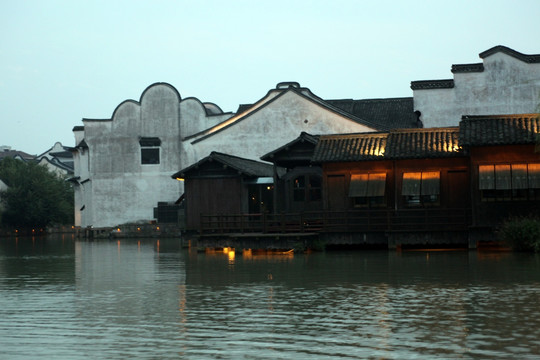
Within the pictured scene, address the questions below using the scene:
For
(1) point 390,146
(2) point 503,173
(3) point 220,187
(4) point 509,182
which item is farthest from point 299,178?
(4) point 509,182

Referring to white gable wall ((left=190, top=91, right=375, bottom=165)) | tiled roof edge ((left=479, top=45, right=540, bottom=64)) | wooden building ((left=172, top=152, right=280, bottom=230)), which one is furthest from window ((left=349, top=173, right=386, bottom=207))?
tiled roof edge ((left=479, top=45, right=540, bottom=64))

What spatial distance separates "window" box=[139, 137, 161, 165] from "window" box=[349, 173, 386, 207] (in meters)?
31.3

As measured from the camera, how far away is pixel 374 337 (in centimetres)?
1248

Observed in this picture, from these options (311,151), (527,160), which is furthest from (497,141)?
(311,151)

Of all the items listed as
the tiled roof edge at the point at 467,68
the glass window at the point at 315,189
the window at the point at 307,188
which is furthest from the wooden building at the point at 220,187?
the tiled roof edge at the point at 467,68

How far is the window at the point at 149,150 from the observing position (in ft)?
211

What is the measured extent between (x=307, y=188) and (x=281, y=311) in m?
24.0

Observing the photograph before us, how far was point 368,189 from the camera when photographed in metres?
34.8

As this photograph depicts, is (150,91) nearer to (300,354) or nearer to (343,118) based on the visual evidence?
(343,118)

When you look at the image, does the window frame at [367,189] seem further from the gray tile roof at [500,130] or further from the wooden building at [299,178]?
the gray tile roof at [500,130]

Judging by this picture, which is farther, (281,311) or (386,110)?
(386,110)

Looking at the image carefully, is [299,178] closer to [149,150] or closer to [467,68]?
[467,68]

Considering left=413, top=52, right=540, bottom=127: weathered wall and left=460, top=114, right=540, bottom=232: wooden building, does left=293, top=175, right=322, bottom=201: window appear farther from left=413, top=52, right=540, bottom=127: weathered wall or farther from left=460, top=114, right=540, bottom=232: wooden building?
left=413, top=52, right=540, bottom=127: weathered wall

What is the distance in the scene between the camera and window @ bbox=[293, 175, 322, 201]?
129ft
